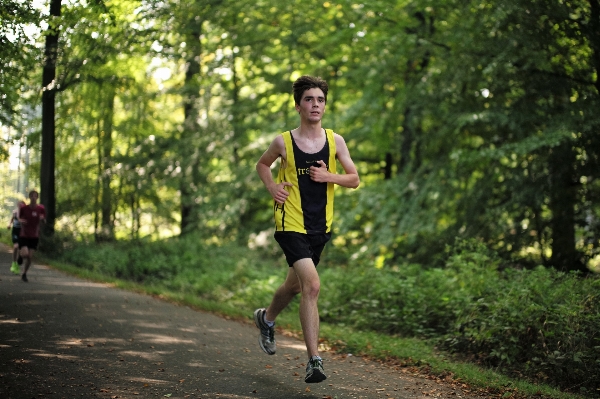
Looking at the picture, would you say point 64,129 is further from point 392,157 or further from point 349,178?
point 349,178

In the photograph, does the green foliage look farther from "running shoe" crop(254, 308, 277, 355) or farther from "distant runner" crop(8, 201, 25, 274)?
"distant runner" crop(8, 201, 25, 274)

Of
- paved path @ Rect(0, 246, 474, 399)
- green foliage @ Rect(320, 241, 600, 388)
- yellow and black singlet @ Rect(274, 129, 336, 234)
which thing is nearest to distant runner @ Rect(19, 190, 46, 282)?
paved path @ Rect(0, 246, 474, 399)

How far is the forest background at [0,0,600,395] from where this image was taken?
8.88 m

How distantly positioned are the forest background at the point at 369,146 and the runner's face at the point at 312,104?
3.51 metres

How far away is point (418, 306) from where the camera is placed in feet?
33.5

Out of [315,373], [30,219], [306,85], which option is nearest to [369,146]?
[30,219]

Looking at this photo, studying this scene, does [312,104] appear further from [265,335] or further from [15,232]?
[15,232]

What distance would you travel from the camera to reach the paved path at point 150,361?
5293 millimetres

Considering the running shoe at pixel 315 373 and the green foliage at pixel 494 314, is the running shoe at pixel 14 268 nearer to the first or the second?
the green foliage at pixel 494 314

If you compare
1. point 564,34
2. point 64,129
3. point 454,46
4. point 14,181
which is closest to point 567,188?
point 564,34

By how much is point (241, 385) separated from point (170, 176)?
1796 cm

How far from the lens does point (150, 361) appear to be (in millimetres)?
6320

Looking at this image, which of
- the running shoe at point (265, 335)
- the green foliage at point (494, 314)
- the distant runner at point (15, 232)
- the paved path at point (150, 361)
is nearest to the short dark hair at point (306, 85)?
the running shoe at point (265, 335)

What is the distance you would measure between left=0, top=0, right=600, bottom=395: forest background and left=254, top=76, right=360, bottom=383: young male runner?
2.97m
